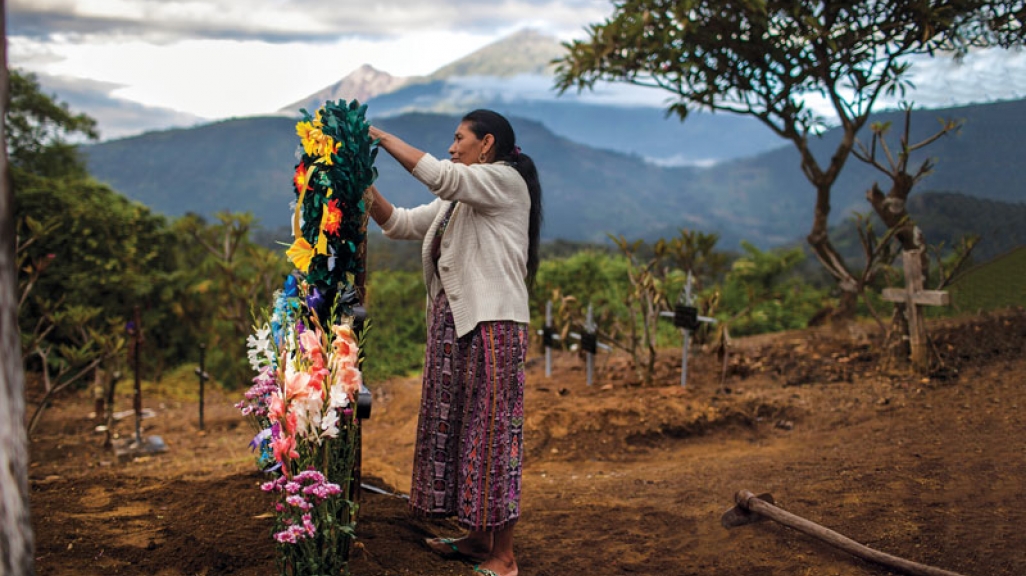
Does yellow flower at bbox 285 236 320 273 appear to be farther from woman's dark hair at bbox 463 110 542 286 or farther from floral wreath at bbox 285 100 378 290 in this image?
woman's dark hair at bbox 463 110 542 286

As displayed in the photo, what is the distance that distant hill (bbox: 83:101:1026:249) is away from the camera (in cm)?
1079

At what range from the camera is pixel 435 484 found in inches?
143

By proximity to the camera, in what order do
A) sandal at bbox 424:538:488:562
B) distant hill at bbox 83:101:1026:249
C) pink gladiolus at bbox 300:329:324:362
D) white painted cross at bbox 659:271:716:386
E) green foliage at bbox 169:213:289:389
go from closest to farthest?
pink gladiolus at bbox 300:329:324:362 < sandal at bbox 424:538:488:562 < white painted cross at bbox 659:271:716:386 < green foliage at bbox 169:213:289:389 < distant hill at bbox 83:101:1026:249

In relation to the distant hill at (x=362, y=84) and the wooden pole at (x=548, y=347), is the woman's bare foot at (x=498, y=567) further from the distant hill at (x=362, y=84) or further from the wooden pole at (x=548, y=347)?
the wooden pole at (x=548, y=347)

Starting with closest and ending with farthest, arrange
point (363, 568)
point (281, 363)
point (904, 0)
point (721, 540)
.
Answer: point (281, 363) < point (363, 568) < point (721, 540) < point (904, 0)

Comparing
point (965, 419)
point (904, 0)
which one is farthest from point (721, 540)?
point (904, 0)

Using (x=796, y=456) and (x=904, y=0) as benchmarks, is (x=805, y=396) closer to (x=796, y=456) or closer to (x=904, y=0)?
(x=796, y=456)

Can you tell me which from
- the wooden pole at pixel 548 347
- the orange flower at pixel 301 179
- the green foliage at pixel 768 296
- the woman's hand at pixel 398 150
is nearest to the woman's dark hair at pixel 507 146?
the woman's hand at pixel 398 150

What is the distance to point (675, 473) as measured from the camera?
5.38 metres

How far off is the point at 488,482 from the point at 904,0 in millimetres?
6343

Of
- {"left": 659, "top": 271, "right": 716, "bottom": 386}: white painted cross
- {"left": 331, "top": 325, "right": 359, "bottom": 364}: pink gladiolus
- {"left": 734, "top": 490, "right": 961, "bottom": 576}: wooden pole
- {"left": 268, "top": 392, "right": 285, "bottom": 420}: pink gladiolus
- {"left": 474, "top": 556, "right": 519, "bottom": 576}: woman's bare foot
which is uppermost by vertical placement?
{"left": 331, "top": 325, "right": 359, "bottom": 364}: pink gladiolus

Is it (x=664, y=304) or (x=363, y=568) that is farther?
(x=664, y=304)

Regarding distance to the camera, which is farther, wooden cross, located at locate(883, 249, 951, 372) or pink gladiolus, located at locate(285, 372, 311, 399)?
wooden cross, located at locate(883, 249, 951, 372)

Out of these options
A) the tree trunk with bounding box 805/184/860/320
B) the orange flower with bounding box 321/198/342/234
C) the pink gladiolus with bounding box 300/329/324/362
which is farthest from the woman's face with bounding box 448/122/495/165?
the tree trunk with bounding box 805/184/860/320
